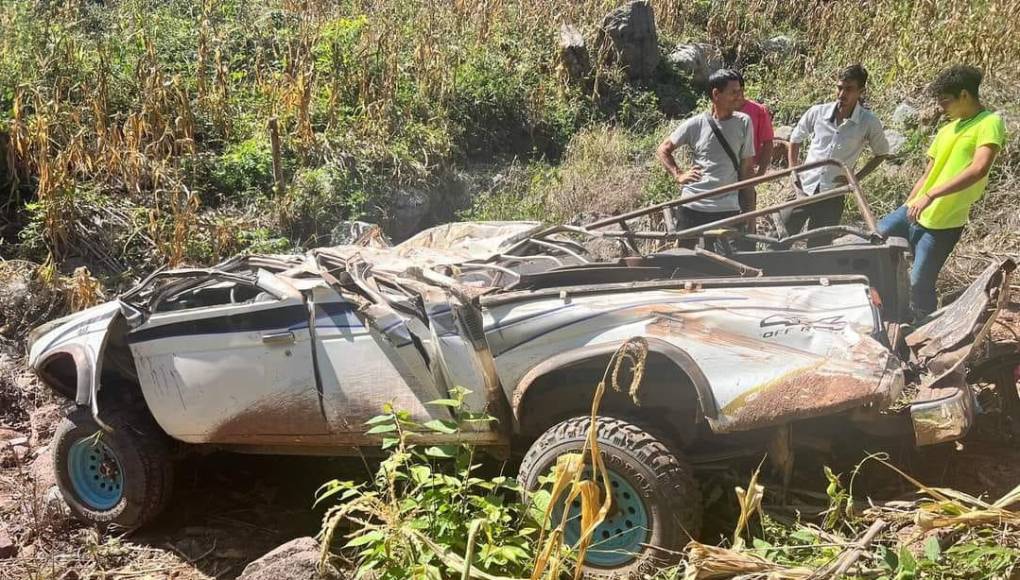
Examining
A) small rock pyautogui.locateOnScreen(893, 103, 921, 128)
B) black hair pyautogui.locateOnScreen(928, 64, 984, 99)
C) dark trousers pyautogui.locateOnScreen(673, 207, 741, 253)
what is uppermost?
black hair pyautogui.locateOnScreen(928, 64, 984, 99)

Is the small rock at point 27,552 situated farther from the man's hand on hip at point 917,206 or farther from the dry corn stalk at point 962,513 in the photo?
the man's hand on hip at point 917,206

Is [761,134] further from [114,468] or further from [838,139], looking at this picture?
[114,468]

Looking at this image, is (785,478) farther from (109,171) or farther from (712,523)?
(109,171)

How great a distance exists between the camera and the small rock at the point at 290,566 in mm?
3494

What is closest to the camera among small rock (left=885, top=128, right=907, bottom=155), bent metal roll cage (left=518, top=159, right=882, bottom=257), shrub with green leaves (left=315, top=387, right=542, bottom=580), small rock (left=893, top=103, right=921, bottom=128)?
shrub with green leaves (left=315, top=387, right=542, bottom=580)

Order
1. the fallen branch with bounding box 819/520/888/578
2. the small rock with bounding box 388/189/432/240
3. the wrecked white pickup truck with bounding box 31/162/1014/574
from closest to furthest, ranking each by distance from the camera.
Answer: the fallen branch with bounding box 819/520/888/578, the wrecked white pickup truck with bounding box 31/162/1014/574, the small rock with bounding box 388/189/432/240

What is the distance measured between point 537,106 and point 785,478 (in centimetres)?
753

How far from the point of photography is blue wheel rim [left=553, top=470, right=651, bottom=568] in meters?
3.59

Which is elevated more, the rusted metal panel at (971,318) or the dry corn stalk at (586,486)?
the rusted metal panel at (971,318)

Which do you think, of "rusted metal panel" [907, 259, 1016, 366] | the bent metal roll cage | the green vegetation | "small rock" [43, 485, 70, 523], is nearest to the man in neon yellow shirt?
the bent metal roll cage

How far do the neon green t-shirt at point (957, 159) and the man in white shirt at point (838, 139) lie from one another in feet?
1.91

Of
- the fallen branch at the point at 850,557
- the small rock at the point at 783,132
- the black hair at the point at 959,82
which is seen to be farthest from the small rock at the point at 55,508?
the small rock at the point at 783,132

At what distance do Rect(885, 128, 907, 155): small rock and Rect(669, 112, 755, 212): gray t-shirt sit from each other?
121 inches

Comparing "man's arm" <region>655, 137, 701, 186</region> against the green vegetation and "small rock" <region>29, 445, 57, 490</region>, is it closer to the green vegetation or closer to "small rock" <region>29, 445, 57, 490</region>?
the green vegetation
